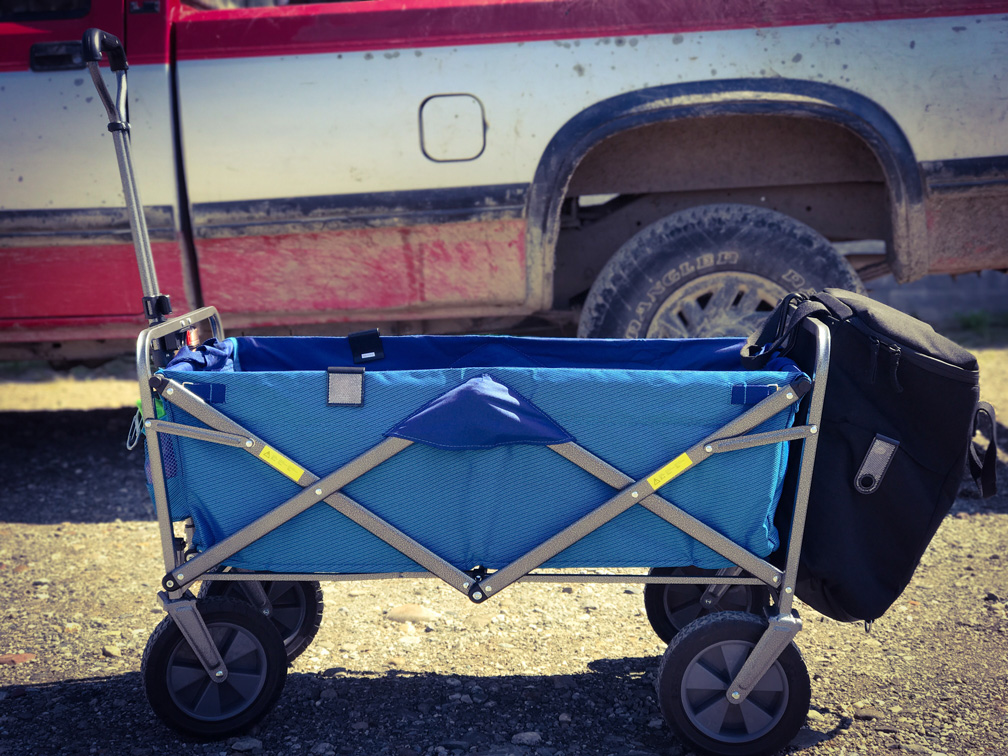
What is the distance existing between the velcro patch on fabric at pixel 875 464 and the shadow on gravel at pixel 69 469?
268 cm

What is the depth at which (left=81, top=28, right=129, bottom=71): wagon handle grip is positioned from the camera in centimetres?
200

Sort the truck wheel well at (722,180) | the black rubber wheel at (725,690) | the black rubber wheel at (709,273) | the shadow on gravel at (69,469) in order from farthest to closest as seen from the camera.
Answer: the shadow on gravel at (69,469)
the truck wheel well at (722,180)
the black rubber wheel at (709,273)
the black rubber wheel at (725,690)

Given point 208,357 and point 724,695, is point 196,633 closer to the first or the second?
point 208,357

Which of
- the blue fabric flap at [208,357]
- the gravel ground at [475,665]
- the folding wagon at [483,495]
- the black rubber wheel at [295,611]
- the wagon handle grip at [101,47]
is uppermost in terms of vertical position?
the wagon handle grip at [101,47]

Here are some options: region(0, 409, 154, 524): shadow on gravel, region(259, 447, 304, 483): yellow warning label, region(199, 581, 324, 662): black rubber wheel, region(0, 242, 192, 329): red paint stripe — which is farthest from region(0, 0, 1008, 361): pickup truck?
region(259, 447, 304, 483): yellow warning label

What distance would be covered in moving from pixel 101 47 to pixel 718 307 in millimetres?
2218

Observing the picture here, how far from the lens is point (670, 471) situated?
5.99ft

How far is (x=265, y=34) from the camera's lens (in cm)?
307

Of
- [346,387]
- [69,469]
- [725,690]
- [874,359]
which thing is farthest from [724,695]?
[69,469]

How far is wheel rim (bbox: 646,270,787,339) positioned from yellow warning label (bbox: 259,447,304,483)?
1.73 m

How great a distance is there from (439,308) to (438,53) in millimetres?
952

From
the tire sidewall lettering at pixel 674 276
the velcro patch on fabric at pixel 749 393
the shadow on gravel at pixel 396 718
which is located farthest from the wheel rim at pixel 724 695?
the tire sidewall lettering at pixel 674 276

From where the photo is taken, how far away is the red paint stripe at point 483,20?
299cm

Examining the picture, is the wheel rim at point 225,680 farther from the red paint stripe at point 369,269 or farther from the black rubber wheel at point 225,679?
the red paint stripe at point 369,269
